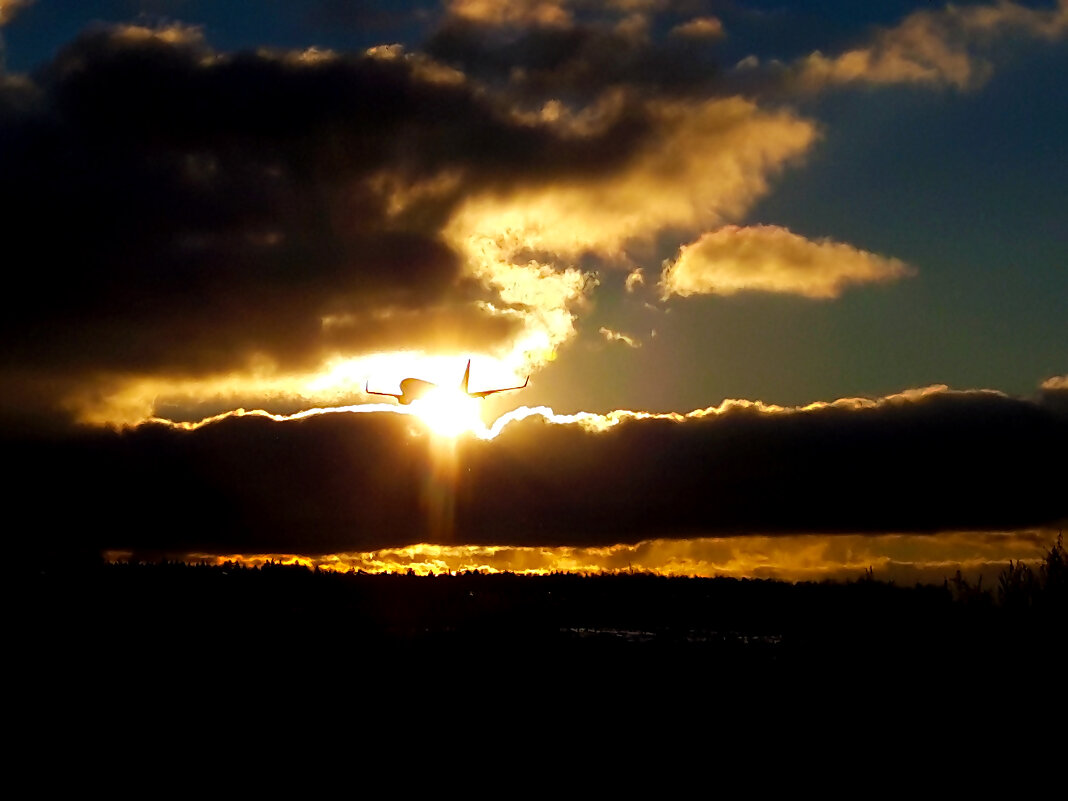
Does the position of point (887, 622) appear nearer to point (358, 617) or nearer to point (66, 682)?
point (358, 617)

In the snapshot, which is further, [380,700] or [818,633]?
[818,633]

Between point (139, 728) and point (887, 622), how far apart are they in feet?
92.8

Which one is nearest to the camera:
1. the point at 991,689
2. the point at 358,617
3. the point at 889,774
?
the point at 889,774

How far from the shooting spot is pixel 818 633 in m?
51.6

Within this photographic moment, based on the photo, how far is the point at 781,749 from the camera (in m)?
27.0

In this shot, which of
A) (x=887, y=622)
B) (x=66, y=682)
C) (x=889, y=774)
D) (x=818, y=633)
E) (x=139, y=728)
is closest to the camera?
(x=889, y=774)

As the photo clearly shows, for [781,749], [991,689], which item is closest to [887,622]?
[991,689]

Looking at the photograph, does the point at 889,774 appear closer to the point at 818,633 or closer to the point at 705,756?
the point at 705,756

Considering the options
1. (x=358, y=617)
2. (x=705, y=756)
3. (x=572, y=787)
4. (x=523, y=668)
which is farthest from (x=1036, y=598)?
(x=358, y=617)

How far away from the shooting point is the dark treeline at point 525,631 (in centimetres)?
3700

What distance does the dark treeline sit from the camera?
1457 inches

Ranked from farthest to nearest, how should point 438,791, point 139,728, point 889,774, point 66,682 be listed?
point 66,682 < point 139,728 < point 889,774 < point 438,791

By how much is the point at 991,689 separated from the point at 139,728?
20.6 metres

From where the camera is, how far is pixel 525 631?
47.2 meters
